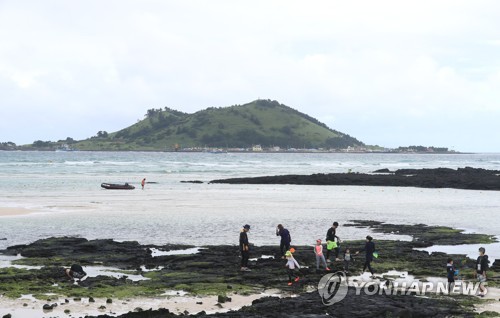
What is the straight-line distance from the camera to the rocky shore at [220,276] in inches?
780

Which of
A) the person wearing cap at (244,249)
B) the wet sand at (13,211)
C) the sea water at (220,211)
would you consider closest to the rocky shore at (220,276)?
the person wearing cap at (244,249)

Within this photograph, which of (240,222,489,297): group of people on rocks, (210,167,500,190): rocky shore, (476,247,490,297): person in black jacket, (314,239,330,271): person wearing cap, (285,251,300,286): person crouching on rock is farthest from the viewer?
(210,167,500,190): rocky shore

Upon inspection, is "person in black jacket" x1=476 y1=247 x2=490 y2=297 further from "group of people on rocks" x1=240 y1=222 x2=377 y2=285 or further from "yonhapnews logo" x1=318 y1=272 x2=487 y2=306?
"group of people on rocks" x1=240 y1=222 x2=377 y2=285

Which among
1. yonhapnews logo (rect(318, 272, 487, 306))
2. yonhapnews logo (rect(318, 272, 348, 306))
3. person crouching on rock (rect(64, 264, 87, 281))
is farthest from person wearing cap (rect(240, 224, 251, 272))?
person crouching on rock (rect(64, 264, 87, 281))

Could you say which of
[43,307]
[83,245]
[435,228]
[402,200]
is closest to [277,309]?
[43,307]

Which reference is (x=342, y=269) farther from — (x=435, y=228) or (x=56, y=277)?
(x=435, y=228)

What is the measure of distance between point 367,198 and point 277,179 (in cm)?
2985

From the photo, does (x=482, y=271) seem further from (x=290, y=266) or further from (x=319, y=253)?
(x=290, y=266)

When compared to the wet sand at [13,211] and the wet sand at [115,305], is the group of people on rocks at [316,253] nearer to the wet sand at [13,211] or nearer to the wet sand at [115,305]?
the wet sand at [115,305]

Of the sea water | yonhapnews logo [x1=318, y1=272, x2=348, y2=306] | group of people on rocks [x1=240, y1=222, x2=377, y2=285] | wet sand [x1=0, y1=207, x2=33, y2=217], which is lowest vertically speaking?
wet sand [x1=0, y1=207, x2=33, y2=217]

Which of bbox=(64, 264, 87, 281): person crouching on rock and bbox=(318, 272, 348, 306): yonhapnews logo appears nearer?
bbox=(318, 272, 348, 306): yonhapnews logo

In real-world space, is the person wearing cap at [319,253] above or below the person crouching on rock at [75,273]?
above

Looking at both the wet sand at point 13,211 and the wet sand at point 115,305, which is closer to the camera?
the wet sand at point 115,305

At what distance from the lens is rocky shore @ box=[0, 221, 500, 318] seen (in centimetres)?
1981
